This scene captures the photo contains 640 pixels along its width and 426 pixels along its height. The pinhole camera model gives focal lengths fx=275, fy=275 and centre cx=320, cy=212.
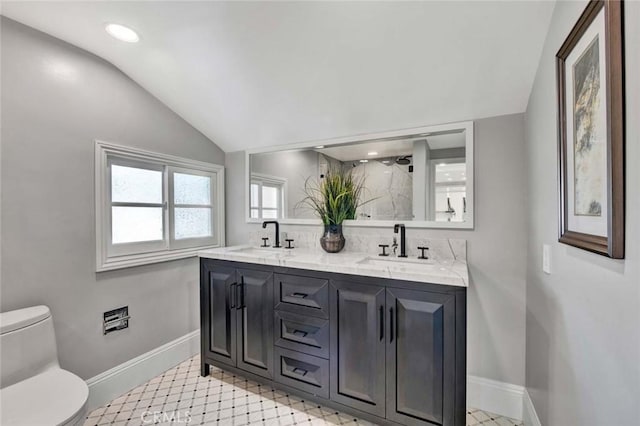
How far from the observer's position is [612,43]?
29.3 inches

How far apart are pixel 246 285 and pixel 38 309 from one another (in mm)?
1161

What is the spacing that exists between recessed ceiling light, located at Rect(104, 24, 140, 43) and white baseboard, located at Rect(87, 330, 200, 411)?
7.28 feet

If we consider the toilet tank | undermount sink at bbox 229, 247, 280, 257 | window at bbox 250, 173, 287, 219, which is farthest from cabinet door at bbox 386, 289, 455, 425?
the toilet tank

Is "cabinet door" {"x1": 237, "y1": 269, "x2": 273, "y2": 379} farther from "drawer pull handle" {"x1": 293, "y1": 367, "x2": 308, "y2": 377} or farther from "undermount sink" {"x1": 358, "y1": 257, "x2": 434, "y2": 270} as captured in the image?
"undermount sink" {"x1": 358, "y1": 257, "x2": 434, "y2": 270}

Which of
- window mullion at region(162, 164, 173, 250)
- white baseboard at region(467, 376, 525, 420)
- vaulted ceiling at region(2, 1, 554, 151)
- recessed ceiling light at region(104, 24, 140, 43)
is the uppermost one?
recessed ceiling light at region(104, 24, 140, 43)

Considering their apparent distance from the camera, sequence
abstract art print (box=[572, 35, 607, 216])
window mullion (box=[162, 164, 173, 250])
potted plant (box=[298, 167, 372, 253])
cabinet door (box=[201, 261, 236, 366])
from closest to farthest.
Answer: abstract art print (box=[572, 35, 607, 216])
cabinet door (box=[201, 261, 236, 366])
potted plant (box=[298, 167, 372, 253])
window mullion (box=[162, 164, 173, 250])

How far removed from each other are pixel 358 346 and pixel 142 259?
177 cm

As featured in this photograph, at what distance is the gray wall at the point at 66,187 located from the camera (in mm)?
1562

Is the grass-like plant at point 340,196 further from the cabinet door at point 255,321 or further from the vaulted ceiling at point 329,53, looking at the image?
the cabinet door at point 255,321

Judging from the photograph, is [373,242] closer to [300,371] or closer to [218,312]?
[300,371]

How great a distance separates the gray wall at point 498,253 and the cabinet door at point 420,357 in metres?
0.62

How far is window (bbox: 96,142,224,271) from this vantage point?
197 centimetres

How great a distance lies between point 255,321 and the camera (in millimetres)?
1952

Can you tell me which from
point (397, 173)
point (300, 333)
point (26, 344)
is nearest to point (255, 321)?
point (300, 333)
